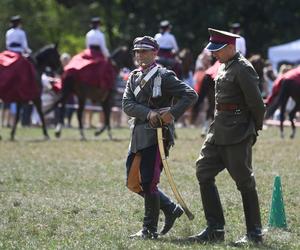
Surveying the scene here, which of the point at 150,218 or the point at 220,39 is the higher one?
the point at 220,39

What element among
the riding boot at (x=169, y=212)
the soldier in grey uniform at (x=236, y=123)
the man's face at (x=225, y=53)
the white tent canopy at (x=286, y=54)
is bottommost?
the riding boot at (x=169, y=212)

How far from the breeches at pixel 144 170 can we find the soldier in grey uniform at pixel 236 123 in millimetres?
418

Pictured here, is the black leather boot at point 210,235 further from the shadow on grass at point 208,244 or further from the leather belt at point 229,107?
the leather belt at point 229,107

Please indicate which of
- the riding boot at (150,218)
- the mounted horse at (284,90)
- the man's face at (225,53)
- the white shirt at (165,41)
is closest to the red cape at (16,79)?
→ the white shirt at (165,41)

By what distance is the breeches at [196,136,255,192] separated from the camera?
26.5ft

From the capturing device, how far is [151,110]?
27.1ft

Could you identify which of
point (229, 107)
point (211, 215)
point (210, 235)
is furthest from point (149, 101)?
point (210, 235)

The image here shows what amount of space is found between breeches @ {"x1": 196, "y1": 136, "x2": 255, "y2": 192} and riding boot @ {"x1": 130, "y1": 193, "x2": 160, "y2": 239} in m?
0.46

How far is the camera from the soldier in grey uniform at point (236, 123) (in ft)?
26.3

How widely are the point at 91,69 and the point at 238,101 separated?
12344 mm

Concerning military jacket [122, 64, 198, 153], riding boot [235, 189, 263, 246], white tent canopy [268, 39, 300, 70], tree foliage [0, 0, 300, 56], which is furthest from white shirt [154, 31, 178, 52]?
tree foliage [0, 0, 300, 56]

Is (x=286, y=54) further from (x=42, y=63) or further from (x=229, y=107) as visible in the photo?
(x=229, y=107)

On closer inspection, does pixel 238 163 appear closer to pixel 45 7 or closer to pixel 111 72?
pixel 111 72

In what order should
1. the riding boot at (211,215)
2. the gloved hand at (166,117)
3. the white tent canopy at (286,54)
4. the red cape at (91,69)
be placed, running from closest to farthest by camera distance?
the gloved hand at (166,117)
the riding boot at (211,215)
the red cape at (91,69)
the white tent canopy at (286,54)
